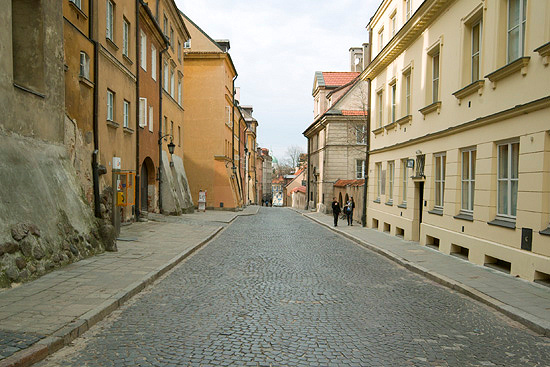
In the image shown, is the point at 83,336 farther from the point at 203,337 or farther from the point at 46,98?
the point at 46,98

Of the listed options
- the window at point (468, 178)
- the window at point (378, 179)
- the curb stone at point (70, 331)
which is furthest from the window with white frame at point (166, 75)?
the curb stone at point (70, 331)

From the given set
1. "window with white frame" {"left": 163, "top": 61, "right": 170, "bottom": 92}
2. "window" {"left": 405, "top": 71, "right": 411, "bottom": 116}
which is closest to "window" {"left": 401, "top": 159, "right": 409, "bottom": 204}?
"window" {"left": 405, "top": 71, "right": 411, "bottom": 116}

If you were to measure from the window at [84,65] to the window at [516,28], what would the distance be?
1091 cm

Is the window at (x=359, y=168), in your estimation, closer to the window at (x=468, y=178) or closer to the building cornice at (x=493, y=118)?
the building cornice at (x=493, y=118)

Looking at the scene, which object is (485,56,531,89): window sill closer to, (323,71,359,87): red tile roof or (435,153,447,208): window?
(435,153,447,208): window

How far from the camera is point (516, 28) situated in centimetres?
957

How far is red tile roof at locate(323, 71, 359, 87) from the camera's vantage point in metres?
41.3

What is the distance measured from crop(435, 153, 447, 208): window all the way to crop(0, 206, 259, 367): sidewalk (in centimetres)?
768

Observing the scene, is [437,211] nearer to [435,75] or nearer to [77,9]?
[435,75]

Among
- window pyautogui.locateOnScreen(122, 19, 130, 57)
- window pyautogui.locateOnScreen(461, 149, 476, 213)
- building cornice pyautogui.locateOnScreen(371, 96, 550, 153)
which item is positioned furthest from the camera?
window pyautogui.locateOnScreen(122, 19, 130, 57)

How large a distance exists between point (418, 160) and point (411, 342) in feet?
35.5

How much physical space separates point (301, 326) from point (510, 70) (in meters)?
7.16

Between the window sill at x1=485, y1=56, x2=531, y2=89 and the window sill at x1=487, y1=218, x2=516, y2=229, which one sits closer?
the window sill at x1=485, y1=56, x2=531, y2=89

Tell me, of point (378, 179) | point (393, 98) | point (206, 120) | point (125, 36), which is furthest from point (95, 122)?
point (206, 120)
